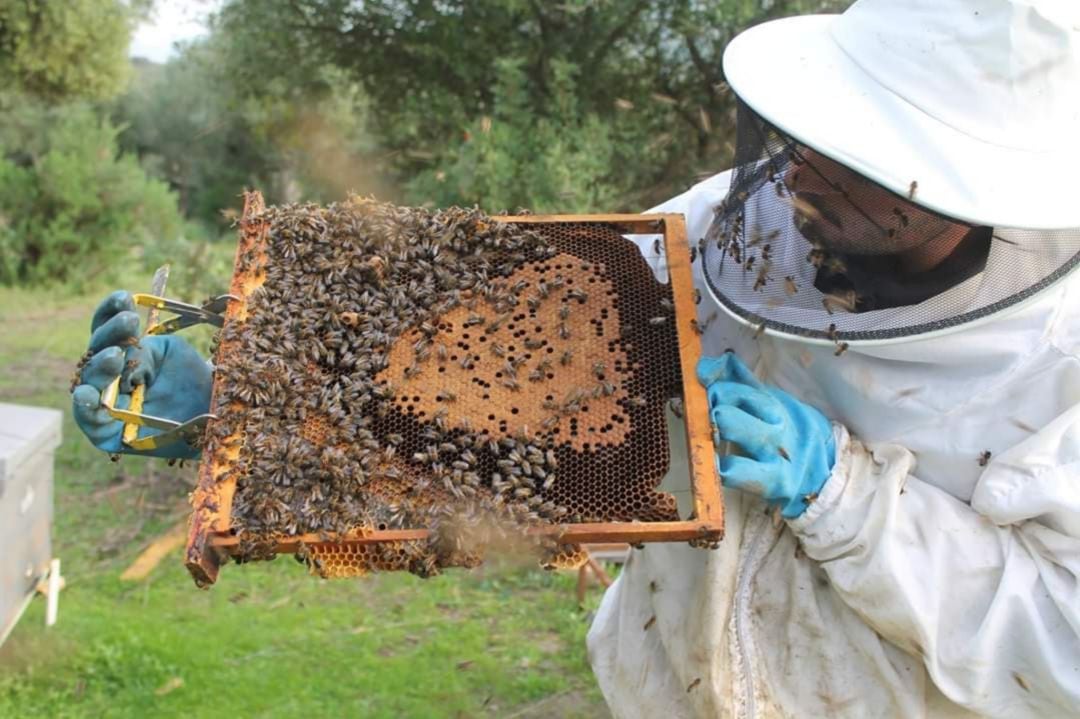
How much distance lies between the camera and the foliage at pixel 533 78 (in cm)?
845

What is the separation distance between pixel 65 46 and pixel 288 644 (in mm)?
9463

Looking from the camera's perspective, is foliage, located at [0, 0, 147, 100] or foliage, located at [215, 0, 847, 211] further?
foliage, located at [0, 0, 147, 100]

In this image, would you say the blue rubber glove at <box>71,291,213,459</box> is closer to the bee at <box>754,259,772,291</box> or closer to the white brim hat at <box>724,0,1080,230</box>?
the bee at <box>754,259,772,291</box>

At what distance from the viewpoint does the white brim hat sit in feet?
7.88

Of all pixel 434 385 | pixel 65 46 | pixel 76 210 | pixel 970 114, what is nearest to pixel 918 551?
pixel 970 114

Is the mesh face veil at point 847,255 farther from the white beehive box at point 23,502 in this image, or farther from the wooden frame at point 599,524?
the white beehive box at point 23,502

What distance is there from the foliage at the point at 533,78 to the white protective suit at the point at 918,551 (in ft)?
18.1

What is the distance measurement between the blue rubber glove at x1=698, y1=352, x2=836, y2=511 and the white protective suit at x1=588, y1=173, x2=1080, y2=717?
0.06 metres

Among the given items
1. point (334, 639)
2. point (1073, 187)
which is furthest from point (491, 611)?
point (1073, 187)

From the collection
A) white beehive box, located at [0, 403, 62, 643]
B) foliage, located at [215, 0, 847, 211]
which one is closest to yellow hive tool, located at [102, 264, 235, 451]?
white beehive box, located at [0, 403, 62, 643]

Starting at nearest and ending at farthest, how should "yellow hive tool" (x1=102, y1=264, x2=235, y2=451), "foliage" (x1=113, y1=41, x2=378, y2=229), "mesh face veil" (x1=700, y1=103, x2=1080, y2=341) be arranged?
"mesh face veil" (x1=700, y1=103, x2=1080, y2=341) < "yellow hive tool" (x1=102, y1=264, x2=235, y2=451) < "foliage" (x1=113, y1=41, x2=378, y2=229)

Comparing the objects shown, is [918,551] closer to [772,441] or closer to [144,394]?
[772,441]

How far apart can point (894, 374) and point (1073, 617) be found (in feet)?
2.61

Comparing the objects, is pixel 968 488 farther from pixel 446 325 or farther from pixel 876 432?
pixel 446 325
